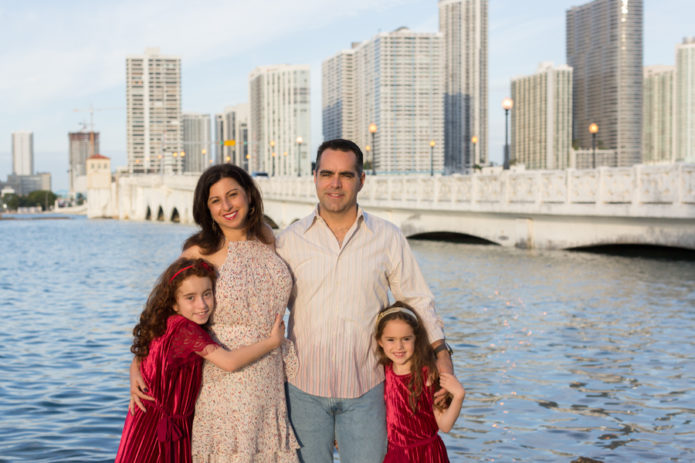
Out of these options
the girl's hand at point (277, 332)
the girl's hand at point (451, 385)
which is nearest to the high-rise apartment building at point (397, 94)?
the girl's hand at point (451, 385)

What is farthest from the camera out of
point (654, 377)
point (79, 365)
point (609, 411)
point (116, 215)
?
point (116, 215)

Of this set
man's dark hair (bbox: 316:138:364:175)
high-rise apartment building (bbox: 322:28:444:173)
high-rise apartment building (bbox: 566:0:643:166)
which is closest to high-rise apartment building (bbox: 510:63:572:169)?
high-rise apartment building (bbox: 566:0:643:166)

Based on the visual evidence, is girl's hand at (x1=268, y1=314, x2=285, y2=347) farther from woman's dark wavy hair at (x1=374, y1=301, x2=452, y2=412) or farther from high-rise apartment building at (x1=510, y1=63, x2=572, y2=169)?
high-rise apartment building at (x1=510, y1=63, x2=572, y2=169)

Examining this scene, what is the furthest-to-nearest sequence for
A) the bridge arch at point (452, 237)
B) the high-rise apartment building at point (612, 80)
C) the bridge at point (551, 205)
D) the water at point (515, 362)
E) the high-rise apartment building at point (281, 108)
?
the high-rise apartment building at point (281, 108), the high-rise apartment building at point (612, 80), the bridge arch at point (452, 237), the bridge at point (551, 205), the water at point (515, 362)

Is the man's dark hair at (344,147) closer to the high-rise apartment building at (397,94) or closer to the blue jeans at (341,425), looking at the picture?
the blue jeans at (341,425)

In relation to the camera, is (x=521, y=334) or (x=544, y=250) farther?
(x=544, y=250)

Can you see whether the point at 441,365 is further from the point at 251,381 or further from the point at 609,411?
the point at 609,411

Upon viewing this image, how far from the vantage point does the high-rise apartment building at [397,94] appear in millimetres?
145625

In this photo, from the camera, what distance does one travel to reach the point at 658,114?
155 metres

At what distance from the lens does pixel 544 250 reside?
2670cm

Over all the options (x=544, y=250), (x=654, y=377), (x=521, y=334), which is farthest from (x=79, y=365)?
(x=544, y=250)

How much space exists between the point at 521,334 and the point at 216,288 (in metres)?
9.54

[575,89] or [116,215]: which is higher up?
[575,89]

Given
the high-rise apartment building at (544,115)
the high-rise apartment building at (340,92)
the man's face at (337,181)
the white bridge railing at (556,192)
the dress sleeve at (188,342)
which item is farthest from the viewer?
the high-rise apartment building at (340,92)
